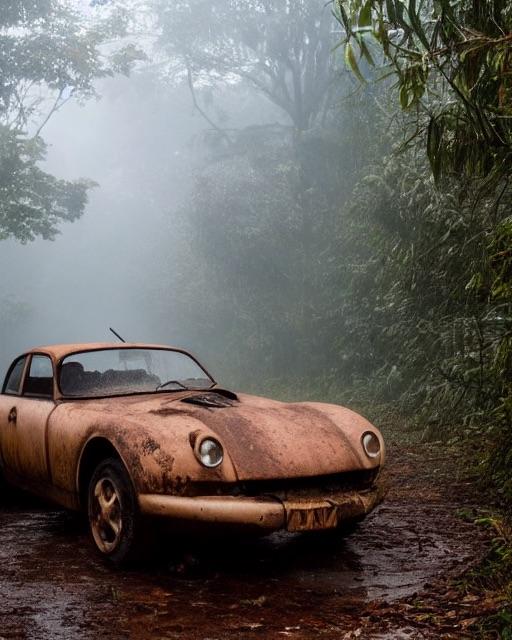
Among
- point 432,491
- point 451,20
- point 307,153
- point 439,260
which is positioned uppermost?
point 307,153

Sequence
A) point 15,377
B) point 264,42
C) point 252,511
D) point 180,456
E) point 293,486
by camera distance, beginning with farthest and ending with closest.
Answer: point 264,42, point 15,377, point 293,486, point 180,456, point 252,511

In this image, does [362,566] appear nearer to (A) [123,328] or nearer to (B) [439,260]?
(B) [439,260]

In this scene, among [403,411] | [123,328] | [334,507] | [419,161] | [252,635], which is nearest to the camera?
[252,635]

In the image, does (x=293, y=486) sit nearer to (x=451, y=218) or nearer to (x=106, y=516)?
(x=106, y=516)

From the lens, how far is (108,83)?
5353cm

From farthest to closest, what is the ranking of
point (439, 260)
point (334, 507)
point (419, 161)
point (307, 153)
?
point (307, 153) < point (419, 161) < point (439, 260) < point (334, 507)

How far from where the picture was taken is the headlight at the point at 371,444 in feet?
15.8

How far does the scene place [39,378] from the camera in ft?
19.5

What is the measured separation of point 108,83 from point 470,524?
53089mm

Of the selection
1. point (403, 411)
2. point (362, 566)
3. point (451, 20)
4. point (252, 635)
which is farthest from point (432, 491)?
point (403, 411)

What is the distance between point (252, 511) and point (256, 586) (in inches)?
17.5

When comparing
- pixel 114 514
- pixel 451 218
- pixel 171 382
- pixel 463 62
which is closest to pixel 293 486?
pixel 114 514

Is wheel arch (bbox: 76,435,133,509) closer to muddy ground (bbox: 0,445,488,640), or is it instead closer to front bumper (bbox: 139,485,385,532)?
muddy ground (bbox: 0,445,488,640)

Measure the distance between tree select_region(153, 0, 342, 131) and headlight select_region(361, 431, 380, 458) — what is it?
19930 millimetres
